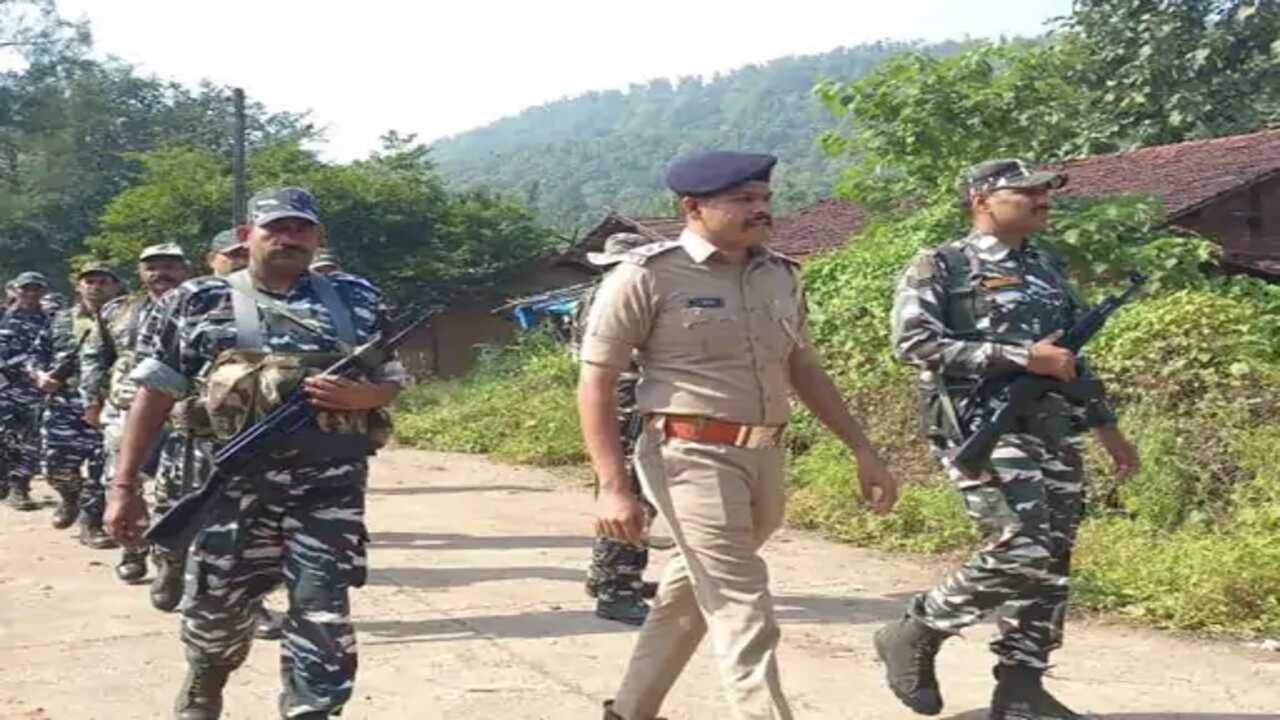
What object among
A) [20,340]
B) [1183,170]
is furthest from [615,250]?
A: [1183,170]

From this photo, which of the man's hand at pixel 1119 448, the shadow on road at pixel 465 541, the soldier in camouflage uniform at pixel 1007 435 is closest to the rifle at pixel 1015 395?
the soldier in camouflage uniform at pixel 1007 435

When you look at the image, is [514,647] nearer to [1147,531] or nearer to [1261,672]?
[1261,672]

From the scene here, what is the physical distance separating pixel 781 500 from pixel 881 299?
7590mm

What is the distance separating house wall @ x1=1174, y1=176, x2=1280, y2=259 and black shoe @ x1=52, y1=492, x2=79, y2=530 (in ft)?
43.7

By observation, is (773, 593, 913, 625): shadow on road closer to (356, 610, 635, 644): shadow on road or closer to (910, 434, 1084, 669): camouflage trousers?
(356, 610, 635, 644): shadow on road

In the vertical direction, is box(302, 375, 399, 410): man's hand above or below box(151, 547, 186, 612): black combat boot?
above

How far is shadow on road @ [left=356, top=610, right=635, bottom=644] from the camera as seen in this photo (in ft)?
21.1

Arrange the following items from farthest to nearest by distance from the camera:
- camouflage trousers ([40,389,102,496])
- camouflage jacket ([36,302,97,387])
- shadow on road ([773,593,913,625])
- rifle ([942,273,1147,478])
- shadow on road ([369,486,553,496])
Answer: shadow on road ([369,486,553,496]), camouflage trousers ([40,389,102,496]), camouflage jacket ([36,302,97,387]), shadow on road ([773,593,913,625]), rifle ([942,273,1147,478])

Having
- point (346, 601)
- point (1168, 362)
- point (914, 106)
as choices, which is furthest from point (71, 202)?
point (346, 601)

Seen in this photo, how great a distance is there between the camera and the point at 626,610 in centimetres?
661

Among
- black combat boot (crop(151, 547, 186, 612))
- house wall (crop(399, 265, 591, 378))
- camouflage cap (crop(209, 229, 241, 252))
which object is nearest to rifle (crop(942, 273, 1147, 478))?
camouflage cap (crop(209, 229, 241, 252))

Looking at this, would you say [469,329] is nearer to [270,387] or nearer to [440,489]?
[440,489]

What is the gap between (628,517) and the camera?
395 centimetres

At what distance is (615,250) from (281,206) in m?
1.45
